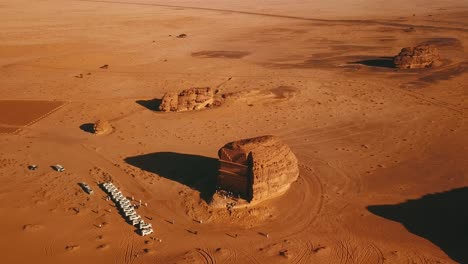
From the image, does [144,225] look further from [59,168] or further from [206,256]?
[59,168]

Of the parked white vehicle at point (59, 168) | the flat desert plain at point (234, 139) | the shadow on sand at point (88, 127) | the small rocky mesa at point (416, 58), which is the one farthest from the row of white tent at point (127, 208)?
the small rocky mesa at point (416, 58)

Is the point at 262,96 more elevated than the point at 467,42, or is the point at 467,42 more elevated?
the point at 467,42

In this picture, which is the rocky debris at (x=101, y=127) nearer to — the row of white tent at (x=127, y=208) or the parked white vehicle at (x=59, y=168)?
the parked white vehicle at (x=59, y=168)

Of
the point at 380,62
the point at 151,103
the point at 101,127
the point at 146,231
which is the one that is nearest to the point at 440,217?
the point at 146,231

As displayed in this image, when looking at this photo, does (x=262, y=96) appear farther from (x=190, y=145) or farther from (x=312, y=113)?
(x=190, y=145)

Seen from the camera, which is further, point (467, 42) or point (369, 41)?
point (369, 41)

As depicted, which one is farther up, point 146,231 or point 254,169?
point 254,169

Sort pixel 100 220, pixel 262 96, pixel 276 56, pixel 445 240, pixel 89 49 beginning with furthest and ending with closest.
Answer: pixel 89 49 → pixel 276 56 → pixel 262 96 → pixel 100 220 → pixel 445 240

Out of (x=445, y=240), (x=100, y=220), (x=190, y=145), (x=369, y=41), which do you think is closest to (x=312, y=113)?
(x=190, y=145)

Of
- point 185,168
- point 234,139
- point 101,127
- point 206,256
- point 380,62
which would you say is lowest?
point 206,256
